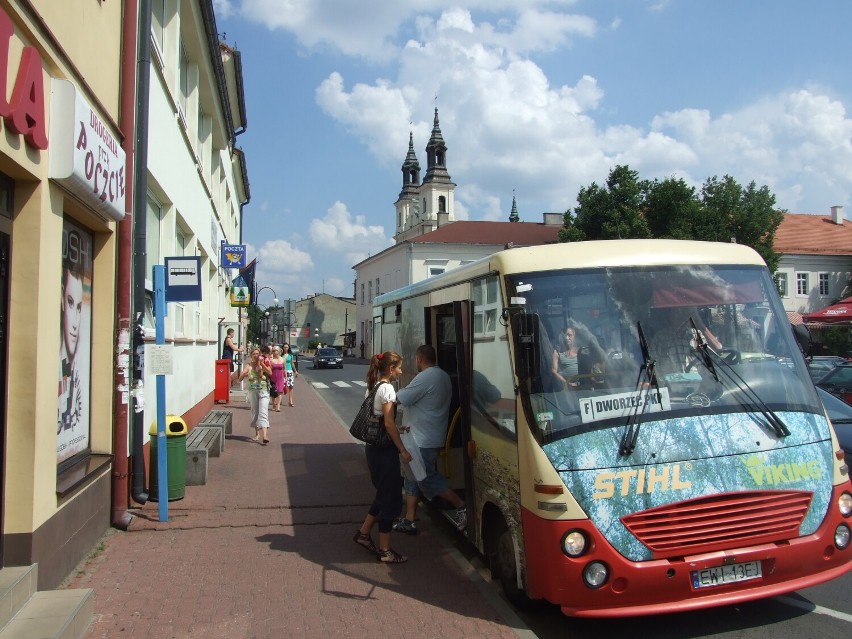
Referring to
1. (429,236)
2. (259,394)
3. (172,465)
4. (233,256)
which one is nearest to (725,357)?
(172,465)

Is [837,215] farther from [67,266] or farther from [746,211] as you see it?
[67,266]

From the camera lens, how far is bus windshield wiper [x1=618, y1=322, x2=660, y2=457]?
14.7ft

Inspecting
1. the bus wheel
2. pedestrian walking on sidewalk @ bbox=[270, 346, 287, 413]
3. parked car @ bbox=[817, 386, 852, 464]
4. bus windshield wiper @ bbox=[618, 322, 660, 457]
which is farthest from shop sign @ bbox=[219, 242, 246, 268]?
bus windshield wiper @ bbox=[618, 322, 660, 457]

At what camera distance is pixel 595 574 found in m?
4.28

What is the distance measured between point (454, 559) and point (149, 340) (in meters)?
4.88

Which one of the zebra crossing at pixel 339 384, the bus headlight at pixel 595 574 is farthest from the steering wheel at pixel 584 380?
the zebra crossing at pixel 339 384

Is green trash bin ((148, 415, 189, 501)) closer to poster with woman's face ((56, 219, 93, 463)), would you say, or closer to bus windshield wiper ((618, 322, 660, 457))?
poster with woman's face ((56, 219, 93, 463))

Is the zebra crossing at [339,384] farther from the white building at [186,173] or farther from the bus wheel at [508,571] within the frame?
the bus wheel at [508,571]

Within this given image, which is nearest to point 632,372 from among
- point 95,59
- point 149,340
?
point 95,59

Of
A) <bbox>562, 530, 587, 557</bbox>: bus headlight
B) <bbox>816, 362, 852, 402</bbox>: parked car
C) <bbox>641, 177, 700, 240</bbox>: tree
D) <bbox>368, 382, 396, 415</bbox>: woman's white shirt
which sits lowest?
<bbox>562, 530, 587, 557</bbox>: bus headlight

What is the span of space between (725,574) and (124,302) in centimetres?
567

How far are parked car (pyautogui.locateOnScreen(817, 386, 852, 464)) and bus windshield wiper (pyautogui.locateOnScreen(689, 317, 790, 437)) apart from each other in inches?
157

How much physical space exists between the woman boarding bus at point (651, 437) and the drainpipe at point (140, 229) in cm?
381

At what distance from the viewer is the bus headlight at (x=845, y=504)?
4711 millimetres
